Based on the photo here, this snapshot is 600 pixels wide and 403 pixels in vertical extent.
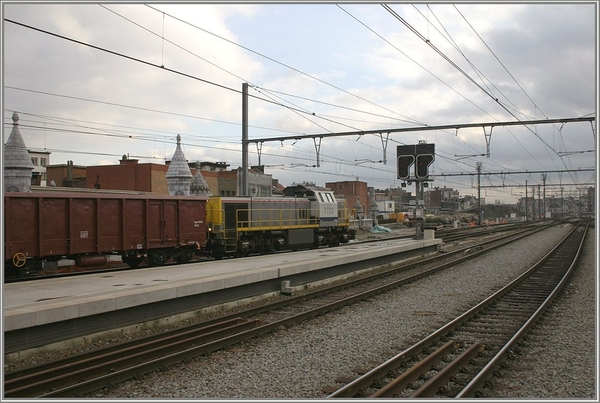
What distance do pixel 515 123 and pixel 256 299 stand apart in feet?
52.9

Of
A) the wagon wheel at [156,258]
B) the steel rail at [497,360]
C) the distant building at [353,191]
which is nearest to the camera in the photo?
the steel rail at [497,360]

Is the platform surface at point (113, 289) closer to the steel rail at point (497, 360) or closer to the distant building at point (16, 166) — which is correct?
the steel rail at point (497, 360)

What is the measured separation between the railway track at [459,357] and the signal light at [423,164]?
41.3 feet

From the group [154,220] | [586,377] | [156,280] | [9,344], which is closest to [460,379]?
[586,377]

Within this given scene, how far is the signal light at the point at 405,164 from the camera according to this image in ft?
86.7

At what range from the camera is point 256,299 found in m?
14.0

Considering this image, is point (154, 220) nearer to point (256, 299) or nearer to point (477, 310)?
point (256, 299)

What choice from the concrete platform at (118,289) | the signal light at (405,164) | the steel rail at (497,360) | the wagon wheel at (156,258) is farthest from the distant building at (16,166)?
the steel rail at (497,360)

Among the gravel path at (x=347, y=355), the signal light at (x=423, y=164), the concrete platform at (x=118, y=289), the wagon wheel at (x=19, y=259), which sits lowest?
the gravel path at (x=347, y=355)

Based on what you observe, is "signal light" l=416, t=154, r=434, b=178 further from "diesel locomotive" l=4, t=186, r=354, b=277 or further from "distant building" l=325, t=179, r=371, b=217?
"distant building" l=325, t=179, r=371, b=217

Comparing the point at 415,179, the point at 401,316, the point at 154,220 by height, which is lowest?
the point at 401,316

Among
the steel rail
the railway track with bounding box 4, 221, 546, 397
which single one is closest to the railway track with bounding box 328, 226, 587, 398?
the steel rail

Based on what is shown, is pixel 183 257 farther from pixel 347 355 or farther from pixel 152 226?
pixel 347 355

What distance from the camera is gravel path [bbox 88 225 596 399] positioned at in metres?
7.00
